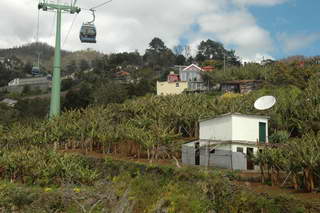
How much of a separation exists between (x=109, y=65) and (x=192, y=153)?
8218 centimetres

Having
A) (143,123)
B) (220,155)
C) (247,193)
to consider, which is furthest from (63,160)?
(247,193)

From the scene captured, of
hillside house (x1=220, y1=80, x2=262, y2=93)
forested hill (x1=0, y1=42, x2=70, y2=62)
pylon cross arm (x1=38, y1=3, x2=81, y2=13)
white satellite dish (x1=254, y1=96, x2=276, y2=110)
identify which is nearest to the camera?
white satellite dish (x1=254, y1=96, x2=276, y2=110)

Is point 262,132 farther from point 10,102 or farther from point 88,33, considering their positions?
point 10,102

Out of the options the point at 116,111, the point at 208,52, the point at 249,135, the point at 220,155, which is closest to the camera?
the point at 220,155

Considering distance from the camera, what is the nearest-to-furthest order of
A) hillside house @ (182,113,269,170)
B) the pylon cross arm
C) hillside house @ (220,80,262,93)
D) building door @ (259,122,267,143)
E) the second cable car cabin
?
1. hillside house @ (182,113,269,170)
2. building door @ (259,122,267,143)
3. the second cable car cabin
4. the pylon cross arm
5. hillside house @ (220,80,262,93)

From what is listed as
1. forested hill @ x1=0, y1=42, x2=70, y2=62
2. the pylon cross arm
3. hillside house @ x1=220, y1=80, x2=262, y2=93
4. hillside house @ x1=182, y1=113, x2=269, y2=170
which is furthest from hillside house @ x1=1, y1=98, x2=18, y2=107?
forested hill @ x1=0, y1=42, x2=70, y2=62

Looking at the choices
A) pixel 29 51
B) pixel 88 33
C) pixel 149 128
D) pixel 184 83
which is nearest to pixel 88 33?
pixel 88 33

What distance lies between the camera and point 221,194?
13.7 metres

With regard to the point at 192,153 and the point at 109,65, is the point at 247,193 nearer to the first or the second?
the point at 192,153

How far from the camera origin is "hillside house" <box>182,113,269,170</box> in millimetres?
18688

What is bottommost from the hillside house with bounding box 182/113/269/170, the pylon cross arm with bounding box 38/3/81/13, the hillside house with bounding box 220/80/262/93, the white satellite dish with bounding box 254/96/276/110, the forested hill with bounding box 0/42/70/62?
the hillside house with bounding box 182/113/269/170

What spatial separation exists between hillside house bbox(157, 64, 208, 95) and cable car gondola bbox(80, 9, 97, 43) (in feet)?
86.3

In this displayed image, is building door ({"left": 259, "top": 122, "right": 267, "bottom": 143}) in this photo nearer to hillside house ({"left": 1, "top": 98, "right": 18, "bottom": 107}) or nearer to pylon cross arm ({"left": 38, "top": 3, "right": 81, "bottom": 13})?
pylon cross arm ({"left": 38, "top": 3, "right": 81, "bottom": 13})

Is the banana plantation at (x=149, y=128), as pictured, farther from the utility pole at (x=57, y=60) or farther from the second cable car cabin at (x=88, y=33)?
the second cable car cabin at (x=88, y=33)
